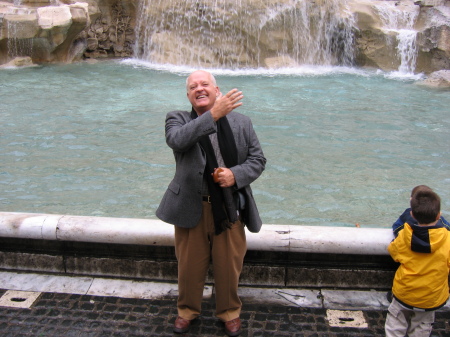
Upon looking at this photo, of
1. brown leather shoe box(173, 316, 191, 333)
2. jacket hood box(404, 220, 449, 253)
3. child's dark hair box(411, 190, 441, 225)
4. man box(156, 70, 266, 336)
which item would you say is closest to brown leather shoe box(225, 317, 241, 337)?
man box(156, 70, 266, 336)

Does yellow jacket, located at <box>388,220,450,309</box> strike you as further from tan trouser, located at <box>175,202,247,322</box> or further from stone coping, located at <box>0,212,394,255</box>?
tan trouser, located at <box>175,202,247,322</box>

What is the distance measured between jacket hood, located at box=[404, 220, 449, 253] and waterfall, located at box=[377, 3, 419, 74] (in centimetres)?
1199

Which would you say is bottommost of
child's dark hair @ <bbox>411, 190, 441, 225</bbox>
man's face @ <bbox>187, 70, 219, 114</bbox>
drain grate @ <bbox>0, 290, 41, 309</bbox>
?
drain grate @ <bbox>0, 290, 41, 309</bbox>

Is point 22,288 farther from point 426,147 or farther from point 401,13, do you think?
point 401,13

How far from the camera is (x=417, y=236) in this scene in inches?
110

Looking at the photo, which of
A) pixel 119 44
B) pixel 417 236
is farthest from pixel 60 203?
pixel 119 44

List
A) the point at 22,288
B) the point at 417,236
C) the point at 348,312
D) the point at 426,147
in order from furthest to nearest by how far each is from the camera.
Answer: the point at 426,147, the point at 22,288, the point at 348,312, the point at 417,236

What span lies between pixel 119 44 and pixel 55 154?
32.3 feet

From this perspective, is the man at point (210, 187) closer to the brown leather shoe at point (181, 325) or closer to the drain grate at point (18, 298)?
the brown leather shoe at point (181, 325)

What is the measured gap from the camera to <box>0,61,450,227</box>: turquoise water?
5.49m

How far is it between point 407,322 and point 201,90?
5.95ft

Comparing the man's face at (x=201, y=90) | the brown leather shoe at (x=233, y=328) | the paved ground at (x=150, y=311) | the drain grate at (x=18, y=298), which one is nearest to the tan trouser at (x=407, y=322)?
the paved ground at (x=150, y=311)

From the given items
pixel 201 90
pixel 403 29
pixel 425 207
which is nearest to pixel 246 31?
pixel 403 29

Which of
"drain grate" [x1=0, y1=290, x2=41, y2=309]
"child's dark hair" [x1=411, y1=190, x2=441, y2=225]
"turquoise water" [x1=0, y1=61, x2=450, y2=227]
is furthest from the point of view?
"turquoise water" [x1=0, y1=61, x2=450, y2=227]
